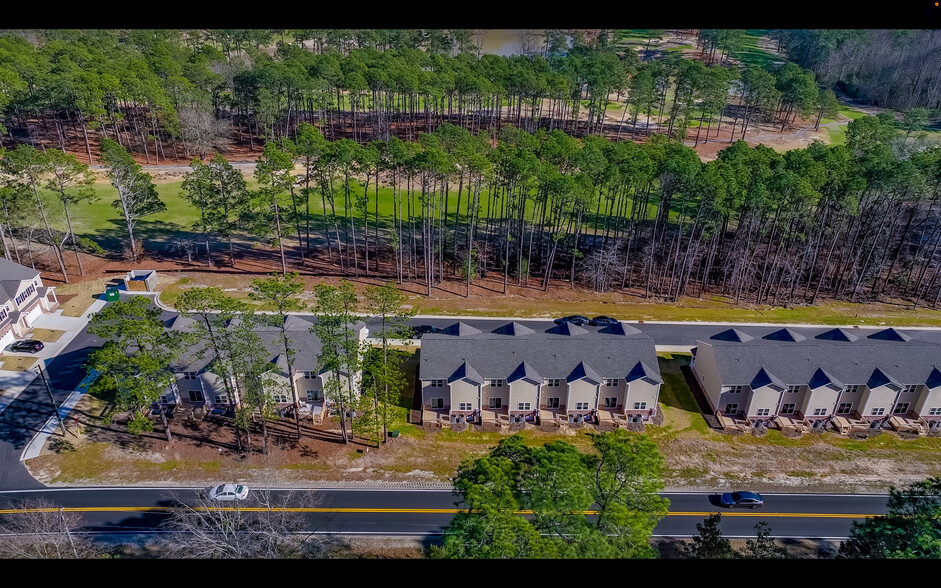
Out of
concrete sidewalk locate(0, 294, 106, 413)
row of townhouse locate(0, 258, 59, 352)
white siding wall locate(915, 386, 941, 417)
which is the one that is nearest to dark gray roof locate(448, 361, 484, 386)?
concrete sidewalk locate(0, 294, 106, 413)

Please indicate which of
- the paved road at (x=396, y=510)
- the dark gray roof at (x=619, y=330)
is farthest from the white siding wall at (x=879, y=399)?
the dark gray roof at (x=619, y=330)

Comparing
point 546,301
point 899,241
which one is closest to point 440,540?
point 546,301

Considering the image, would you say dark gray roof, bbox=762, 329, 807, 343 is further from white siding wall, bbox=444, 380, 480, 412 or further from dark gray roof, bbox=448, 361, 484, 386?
white siding wall, bbox=444, 380, 480, 412

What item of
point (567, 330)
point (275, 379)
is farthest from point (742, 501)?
point (275, 379)

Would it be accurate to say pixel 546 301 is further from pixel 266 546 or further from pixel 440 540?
pixel 266 546
